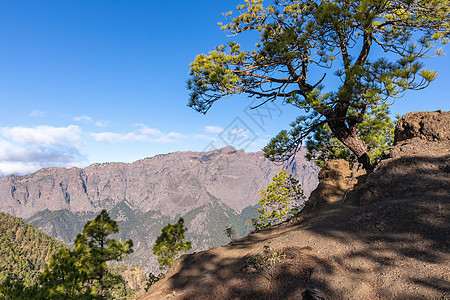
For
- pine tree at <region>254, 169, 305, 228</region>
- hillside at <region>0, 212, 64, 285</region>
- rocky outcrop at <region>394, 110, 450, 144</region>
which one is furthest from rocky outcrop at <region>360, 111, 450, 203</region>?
hillside at <region>0, 212, 64, 285</region>

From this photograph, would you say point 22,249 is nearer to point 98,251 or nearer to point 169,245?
point 169,245

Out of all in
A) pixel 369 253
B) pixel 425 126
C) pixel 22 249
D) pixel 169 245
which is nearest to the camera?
pixel 369 253

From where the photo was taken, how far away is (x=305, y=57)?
1029cm

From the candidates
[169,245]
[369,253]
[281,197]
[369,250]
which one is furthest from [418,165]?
[169,245]

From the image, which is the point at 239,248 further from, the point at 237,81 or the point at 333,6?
the point at 333,6

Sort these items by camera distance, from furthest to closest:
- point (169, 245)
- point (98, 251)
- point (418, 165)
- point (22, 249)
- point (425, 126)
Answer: point (22, 249)
point (169, 245)
point (98, 251)
point (425, 126)
point (418, 165)

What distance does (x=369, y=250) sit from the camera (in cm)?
598

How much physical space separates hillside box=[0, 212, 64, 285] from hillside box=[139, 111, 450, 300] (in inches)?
6087

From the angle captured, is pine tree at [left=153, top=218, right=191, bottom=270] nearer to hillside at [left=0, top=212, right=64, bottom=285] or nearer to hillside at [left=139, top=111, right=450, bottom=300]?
hillside at [left=139, top=111, right=450, bottom=300]

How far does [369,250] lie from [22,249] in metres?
193

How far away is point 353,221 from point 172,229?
19.2 metres

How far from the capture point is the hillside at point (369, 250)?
492 centimetres

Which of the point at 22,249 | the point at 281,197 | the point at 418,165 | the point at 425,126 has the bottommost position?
the point at 22,249

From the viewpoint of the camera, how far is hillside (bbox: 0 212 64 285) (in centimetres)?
12602
